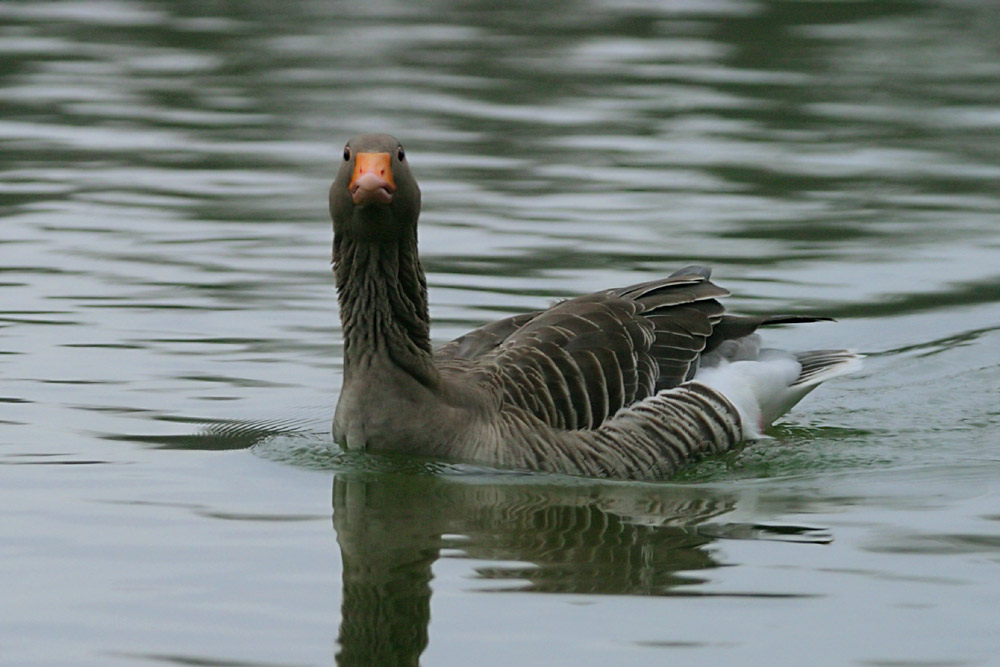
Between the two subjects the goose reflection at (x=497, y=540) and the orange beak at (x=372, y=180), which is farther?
the orange beak at (x=372, y=180)

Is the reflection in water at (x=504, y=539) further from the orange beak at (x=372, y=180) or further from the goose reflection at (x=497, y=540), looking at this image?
the orange beak at (x=372, y=180)

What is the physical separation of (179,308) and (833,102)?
37.3 feet

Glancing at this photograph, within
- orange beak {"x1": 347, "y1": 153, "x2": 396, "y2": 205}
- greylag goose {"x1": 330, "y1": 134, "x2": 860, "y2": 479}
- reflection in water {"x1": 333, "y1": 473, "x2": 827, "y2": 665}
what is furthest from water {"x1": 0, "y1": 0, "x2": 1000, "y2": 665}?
orange beak {"x1": 347, "y1": 153, "x2": 396, "y2": 205}

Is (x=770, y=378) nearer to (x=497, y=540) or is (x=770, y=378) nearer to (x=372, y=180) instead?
(x=497, y=540)

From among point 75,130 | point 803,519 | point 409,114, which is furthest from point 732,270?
point 75,130

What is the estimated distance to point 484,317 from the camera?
1321cm

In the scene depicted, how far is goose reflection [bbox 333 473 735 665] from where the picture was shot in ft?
24.9

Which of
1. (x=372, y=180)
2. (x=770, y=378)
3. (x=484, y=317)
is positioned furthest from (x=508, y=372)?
(x=484, y=317)

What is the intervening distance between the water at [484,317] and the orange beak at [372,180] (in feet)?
5.05

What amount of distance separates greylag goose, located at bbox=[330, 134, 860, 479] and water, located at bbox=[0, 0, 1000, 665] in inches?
8.7

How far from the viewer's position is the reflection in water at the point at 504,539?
762cm

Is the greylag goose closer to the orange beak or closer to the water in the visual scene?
the orange beak

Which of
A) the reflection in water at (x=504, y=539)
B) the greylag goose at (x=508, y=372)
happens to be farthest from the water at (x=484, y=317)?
the greylag goose at (x=508, y=372)

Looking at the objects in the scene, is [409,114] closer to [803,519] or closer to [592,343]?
[592,343]
